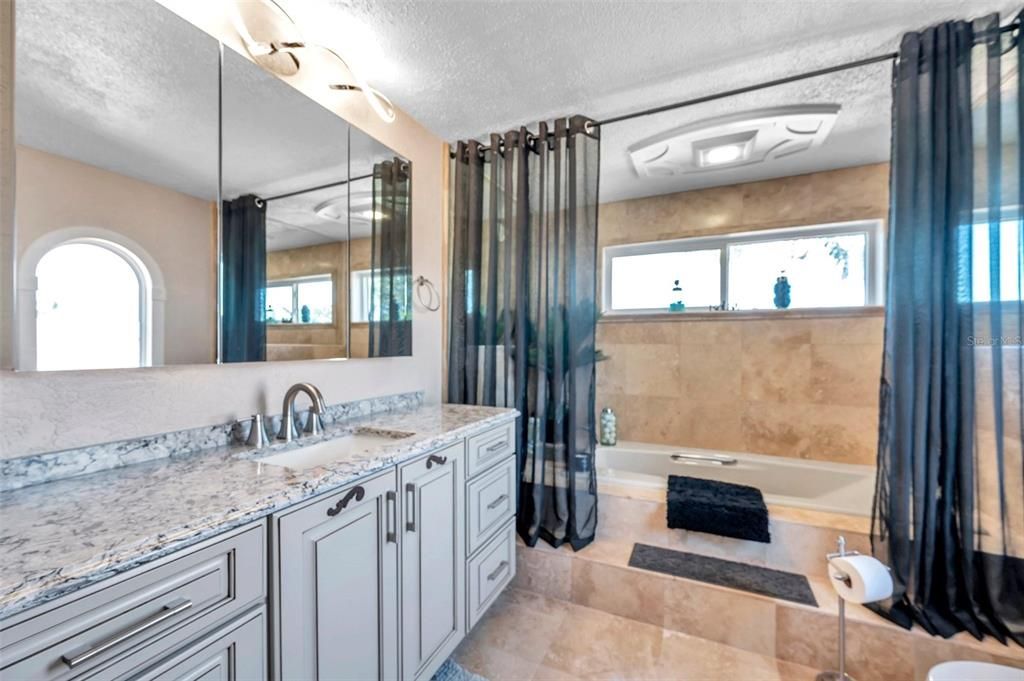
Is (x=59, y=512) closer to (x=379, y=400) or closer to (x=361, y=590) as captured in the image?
(x=361, y=590)

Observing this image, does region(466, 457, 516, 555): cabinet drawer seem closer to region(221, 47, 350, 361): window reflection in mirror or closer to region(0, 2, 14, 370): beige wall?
region(221, 47, 350, 361): window reflection in mirror

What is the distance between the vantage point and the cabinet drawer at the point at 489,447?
61.3 inches

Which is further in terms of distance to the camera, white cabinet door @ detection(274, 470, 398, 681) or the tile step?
the tile step

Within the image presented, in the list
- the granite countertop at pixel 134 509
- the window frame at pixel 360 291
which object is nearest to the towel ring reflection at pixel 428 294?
the window frame at pixel 360 291

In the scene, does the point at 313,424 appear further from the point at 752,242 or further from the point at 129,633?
the point at 752,242

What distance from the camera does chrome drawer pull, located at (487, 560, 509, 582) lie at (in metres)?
1.67

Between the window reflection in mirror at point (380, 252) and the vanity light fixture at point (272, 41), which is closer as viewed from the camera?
the vanity light fixture at point (272, 41)

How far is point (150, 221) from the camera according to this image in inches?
43.4

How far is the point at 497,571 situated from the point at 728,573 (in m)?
1.02

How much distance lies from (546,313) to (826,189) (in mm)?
2117

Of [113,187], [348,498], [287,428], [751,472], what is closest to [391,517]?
[348,498]

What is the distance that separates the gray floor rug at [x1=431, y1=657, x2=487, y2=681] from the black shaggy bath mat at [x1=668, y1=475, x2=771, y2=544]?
1.09m

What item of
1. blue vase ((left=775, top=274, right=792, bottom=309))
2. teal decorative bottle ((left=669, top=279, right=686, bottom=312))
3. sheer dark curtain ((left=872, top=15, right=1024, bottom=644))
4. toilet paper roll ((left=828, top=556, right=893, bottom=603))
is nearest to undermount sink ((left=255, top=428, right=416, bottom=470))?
toilet paper roll ((left=828, top=556, right=893, bottom=603))

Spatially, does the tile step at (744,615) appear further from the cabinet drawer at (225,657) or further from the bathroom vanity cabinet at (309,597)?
the cabinet drawer at (225,657)
